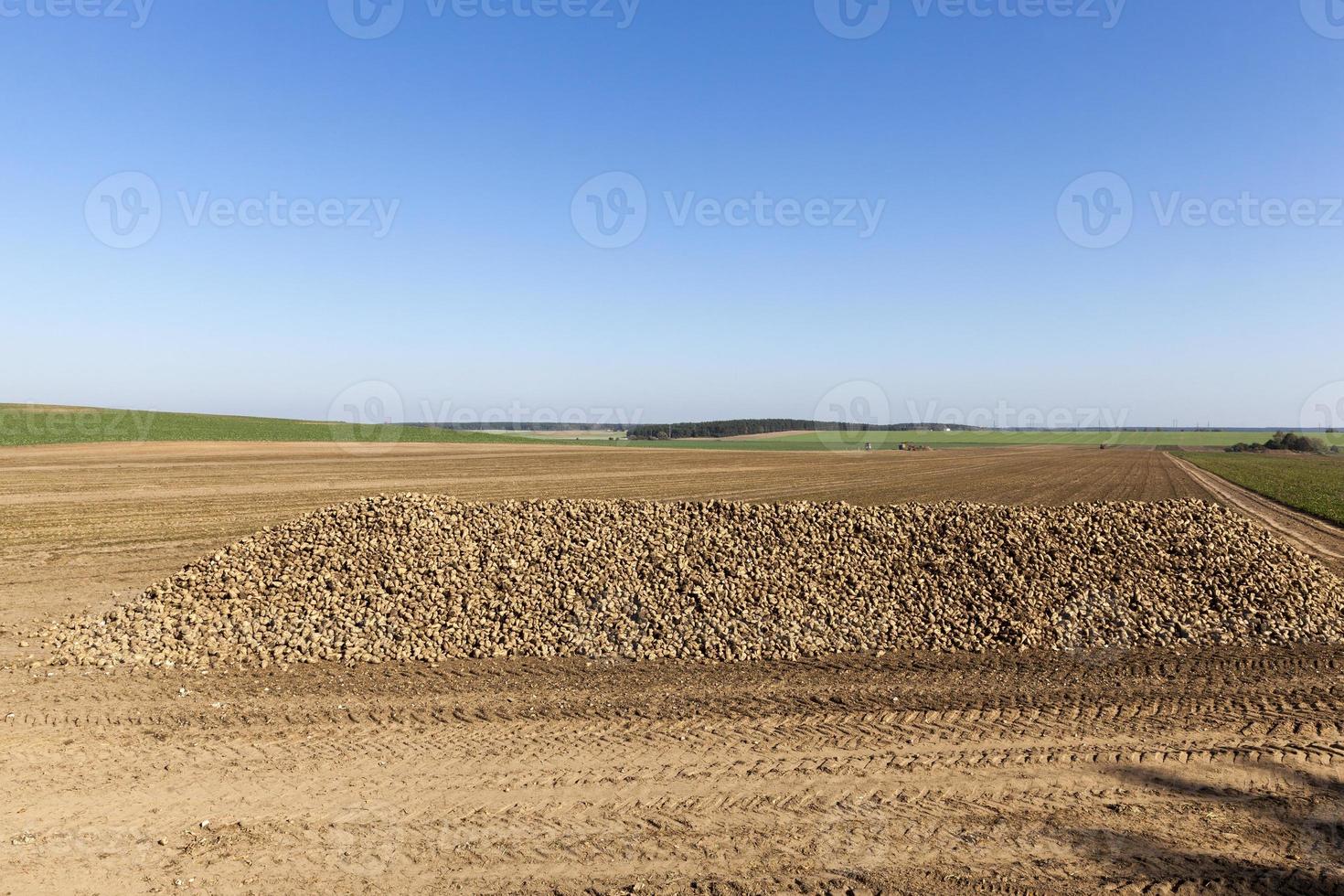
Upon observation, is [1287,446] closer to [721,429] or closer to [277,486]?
[721,429]

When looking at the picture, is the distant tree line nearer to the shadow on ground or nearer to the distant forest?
the distant forest

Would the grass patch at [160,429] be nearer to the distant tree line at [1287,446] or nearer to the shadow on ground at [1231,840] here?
the shadow on ground at [1231,840]

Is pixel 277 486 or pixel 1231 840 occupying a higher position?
pixel 277 486

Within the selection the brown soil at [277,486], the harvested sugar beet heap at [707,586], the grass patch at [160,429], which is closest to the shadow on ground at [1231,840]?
the harvested sugar beet heap at [707,586]

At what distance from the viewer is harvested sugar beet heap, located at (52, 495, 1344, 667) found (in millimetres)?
10695

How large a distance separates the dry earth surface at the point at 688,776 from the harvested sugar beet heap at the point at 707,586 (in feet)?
2.29

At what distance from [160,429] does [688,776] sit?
96.8 meters

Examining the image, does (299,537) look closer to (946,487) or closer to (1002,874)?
(1002,874)

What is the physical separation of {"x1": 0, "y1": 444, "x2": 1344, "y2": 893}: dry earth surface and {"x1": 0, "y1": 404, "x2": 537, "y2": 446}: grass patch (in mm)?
71741

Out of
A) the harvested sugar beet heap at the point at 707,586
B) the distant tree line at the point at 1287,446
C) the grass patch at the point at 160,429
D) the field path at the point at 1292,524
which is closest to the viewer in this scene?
the harvested sugar beet heap at the point at 707,586

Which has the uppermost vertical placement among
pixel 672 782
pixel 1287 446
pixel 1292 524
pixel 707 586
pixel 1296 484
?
pixel 1287 446

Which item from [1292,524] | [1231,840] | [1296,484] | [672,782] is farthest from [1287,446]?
[672,782]

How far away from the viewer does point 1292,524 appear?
28797mm

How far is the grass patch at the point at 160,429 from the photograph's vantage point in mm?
70375
